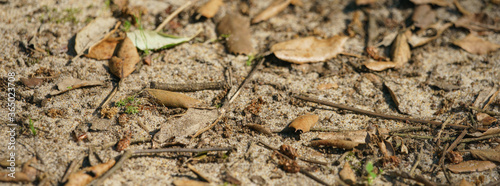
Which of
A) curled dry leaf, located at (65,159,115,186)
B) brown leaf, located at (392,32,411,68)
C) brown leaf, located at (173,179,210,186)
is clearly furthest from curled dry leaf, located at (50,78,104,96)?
brown leaf, located at (392,32,411,68)

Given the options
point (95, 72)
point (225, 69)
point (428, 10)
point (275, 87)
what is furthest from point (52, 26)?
point (428, 10)

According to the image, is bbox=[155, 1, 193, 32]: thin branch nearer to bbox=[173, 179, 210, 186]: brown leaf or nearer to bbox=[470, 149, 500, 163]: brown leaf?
bbox=[173, 179, 210, 186]: brown leaf

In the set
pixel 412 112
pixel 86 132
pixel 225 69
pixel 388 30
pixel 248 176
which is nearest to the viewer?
pixel 248 176

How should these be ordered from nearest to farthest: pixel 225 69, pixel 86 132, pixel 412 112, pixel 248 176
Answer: pixel 248 176, pixel 86 132, pixel 412 112, pixel 225 69

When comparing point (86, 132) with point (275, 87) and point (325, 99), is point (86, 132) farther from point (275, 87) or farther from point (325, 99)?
point (325, 99)

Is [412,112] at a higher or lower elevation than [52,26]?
lower

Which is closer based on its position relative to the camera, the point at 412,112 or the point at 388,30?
the point at 412,112
